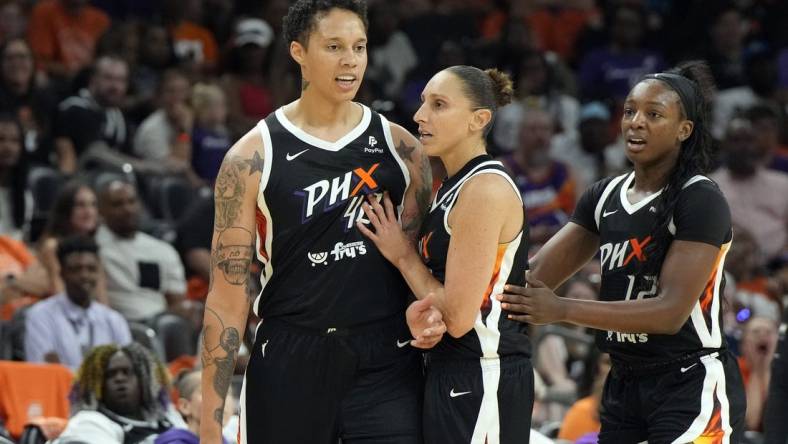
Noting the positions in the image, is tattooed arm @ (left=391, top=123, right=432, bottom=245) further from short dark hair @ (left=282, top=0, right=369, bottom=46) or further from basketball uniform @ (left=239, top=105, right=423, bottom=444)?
short dark hair @ (left=282, top=0, right=369, bottom=46)

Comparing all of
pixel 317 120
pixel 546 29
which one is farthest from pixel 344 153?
pixel 546 29

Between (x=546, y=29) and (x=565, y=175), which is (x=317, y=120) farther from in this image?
(x=546, y=29)

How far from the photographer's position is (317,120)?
5.05m

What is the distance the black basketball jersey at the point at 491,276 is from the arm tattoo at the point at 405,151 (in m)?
0.26

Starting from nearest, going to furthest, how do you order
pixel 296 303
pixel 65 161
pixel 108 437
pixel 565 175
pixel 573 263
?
pixel 296 303, pixel 573 263, pixel 108 437, pixel 65 161, pixel 565 175

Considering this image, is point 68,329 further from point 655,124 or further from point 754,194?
point 754,194

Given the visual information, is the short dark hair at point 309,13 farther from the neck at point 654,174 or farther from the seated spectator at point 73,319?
the seated spectator at point 73,319

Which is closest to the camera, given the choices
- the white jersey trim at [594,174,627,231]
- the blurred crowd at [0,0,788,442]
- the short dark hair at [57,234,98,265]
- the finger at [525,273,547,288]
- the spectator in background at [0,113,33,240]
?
the finger at [525,273,547,288]

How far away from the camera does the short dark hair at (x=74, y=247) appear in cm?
934

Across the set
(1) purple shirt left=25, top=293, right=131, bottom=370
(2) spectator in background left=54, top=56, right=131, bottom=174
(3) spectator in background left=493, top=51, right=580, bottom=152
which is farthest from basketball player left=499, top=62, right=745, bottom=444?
(3) spectator in background left=493, top=51, right=580, bottom=152

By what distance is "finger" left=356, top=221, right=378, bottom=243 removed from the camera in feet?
16.1

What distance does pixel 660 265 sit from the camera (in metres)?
4.89

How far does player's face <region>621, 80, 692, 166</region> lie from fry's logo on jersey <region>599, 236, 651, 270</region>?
12.4 inches

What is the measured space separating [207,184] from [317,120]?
23.1ft
